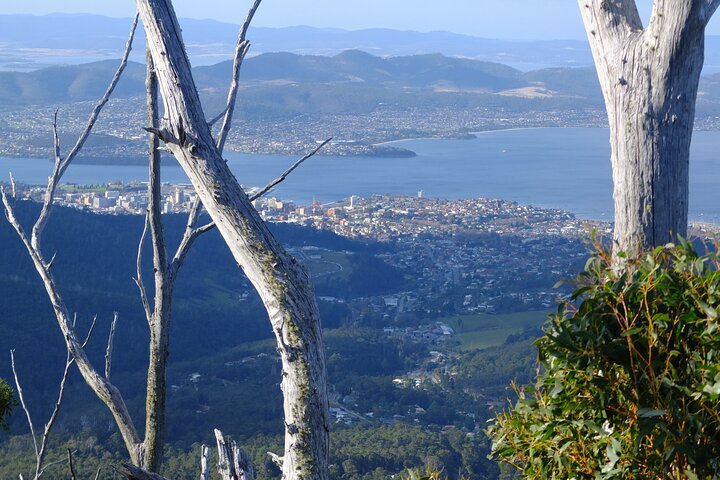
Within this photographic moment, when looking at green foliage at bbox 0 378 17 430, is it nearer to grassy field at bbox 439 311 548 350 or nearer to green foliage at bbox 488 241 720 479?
green foliage at bbox 488 241 720 479

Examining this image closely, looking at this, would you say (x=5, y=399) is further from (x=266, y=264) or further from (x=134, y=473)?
(x=266, y=264)

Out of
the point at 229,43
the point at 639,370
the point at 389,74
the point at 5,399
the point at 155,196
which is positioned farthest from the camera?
the point at 229,43

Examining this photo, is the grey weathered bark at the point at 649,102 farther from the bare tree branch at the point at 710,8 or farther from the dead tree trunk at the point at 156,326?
the dead tree trunk at the point at 156,326

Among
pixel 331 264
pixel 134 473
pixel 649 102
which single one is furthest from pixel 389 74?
pixel 134 473

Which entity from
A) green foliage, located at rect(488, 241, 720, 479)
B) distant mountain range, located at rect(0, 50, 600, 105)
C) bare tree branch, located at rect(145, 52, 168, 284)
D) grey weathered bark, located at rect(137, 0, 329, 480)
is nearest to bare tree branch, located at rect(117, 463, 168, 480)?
grey weathered bark, located at rect(137, 0, 329, 480)

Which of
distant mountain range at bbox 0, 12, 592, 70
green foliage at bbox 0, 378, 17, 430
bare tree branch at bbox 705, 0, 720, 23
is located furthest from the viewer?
distant mountain range at bbox 0, 12, 592, 70

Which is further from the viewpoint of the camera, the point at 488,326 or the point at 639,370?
the point at 488,326

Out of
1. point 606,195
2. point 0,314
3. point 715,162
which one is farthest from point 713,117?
point 0,314
